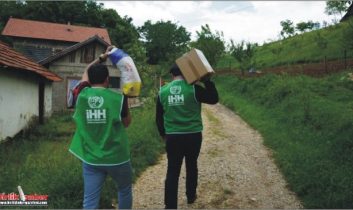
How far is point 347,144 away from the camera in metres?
7.97

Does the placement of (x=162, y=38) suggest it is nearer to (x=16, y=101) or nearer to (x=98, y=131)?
(x=16, y=101)

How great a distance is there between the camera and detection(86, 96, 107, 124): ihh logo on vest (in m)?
3.52

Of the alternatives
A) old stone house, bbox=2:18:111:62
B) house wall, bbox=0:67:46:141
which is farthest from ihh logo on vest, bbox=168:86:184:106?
old stone house, bbox=2:18:111:62

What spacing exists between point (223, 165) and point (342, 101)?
8.32 m

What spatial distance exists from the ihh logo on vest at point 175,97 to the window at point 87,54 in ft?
66.7

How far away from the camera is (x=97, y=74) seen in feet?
11.8

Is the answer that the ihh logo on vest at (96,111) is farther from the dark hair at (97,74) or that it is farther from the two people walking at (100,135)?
the dark hair at (97,74)

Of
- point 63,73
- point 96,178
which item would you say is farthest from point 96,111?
point 63,73

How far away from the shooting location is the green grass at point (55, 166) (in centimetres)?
529

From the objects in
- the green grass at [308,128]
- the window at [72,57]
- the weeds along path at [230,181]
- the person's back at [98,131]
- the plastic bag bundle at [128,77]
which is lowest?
the weeds along path at [230,181]

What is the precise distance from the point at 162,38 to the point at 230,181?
188ft

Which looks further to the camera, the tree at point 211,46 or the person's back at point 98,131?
the tree at point 211,46

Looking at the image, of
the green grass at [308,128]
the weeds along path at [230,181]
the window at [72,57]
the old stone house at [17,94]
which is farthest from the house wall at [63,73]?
the weeds along path at [230,181]

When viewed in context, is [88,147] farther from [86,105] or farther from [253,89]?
[253,89]
